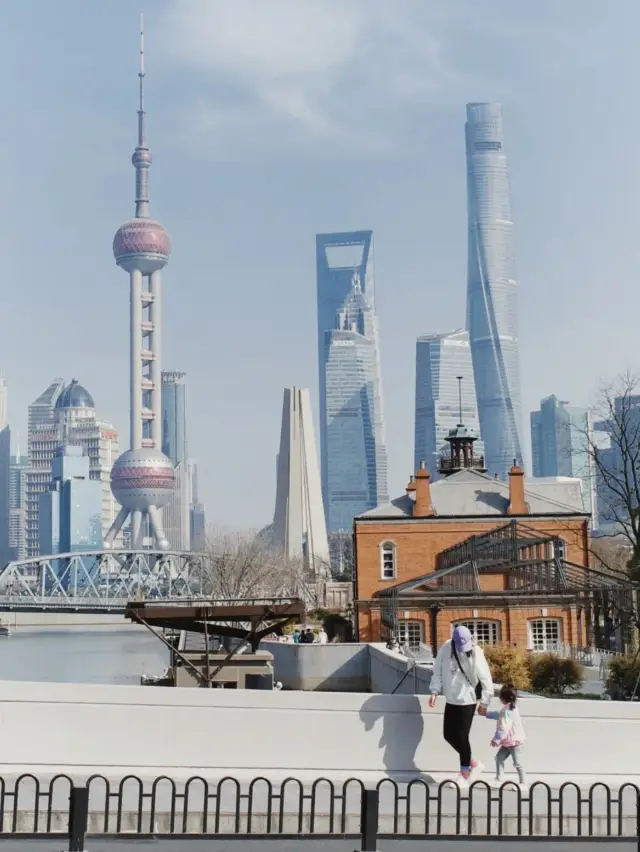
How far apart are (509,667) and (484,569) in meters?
19.7

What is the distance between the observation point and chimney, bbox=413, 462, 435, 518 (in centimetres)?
6003

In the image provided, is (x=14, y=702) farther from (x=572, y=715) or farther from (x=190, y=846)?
(x=572, y=715)

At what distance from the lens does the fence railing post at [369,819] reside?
9289 mm

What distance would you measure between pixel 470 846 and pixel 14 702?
529 centimetres

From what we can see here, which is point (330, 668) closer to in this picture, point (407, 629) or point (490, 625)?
point (407, 629)

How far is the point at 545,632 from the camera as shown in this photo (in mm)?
46969

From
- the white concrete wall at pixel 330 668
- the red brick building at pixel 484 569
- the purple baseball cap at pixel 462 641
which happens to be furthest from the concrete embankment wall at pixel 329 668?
the purple baseball cap at pixel 462 641

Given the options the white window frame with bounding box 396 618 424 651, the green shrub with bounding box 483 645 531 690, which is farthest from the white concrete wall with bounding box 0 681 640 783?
the white window frame with bounding box 396 618 424 651

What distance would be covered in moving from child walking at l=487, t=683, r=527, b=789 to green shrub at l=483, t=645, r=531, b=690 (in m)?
17.7

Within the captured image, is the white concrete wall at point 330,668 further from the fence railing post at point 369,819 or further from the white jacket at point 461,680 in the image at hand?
the fence railing post at point 369,819

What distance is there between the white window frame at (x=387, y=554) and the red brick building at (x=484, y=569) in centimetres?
5

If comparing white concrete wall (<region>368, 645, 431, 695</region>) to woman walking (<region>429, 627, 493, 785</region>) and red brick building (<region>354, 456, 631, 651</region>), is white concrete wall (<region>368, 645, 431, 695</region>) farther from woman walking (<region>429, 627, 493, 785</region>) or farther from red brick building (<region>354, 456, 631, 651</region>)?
woman walking (<region>429, 627, 493, 785</region>)

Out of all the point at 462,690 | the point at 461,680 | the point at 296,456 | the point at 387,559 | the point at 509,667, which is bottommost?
the point at 509,667

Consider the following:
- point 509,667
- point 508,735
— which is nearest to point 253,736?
point 508,735
